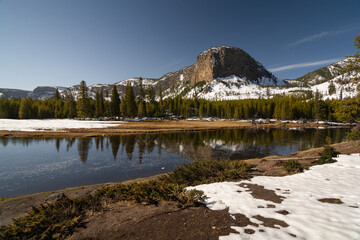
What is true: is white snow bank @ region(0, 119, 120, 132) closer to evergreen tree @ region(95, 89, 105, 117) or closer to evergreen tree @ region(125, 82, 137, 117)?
evergreen tree @ region(125, 82, 137, 117)

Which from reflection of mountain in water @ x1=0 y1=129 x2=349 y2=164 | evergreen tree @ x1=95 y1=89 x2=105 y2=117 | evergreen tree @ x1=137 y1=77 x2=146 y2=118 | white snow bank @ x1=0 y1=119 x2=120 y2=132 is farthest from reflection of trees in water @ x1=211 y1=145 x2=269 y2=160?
evergreen tree @ x1=95 y1=89 x2=105 y2=117

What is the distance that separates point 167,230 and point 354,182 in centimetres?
1057

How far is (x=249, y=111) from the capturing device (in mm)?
113250

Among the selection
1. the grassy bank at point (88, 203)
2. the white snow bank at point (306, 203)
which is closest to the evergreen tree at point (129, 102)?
the grassy bank at point (88, 203)

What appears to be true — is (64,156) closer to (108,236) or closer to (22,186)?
(22,186)

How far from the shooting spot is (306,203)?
6.50 meters

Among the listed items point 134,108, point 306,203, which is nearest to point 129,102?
point 134,108

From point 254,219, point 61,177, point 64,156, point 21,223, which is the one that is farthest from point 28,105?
point 254,219

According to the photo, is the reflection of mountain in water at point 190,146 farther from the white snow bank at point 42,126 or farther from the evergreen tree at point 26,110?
the evergreen tree at point 26,110

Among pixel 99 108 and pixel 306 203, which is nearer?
pixel 306 203

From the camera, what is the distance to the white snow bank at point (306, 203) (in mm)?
4648

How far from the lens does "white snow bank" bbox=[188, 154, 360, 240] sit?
4.65 m

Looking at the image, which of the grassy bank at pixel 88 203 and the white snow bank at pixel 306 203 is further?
the grassy bank at pixel 88 203

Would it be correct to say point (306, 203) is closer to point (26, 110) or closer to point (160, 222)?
point (160, 222)
